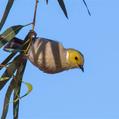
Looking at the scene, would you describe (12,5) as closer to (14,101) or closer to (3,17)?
(3,17)

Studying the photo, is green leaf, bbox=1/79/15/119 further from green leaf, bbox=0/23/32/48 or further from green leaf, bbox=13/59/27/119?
green leaf, bbox=0/23/32/48

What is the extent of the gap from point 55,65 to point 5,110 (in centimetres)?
32

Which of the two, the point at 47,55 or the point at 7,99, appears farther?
the point at 47,55

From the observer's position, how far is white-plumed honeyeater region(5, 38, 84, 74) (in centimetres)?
131

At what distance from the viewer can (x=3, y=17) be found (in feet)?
4.06

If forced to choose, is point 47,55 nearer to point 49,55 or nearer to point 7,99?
point 49,55

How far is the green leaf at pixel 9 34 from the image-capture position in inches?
50.7

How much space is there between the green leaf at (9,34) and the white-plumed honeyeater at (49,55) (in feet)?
0.11

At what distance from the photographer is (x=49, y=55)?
1.37 metres

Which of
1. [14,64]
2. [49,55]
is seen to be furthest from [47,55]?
[14,64]

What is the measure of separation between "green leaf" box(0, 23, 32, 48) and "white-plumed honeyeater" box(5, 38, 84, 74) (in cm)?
3

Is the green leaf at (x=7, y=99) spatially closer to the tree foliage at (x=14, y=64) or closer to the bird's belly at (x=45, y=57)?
the tree foliage at (x=14, y=64)

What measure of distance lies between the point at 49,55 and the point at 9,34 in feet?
0.57

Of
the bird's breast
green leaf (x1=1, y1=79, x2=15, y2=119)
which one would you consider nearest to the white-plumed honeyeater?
the bird's breast
